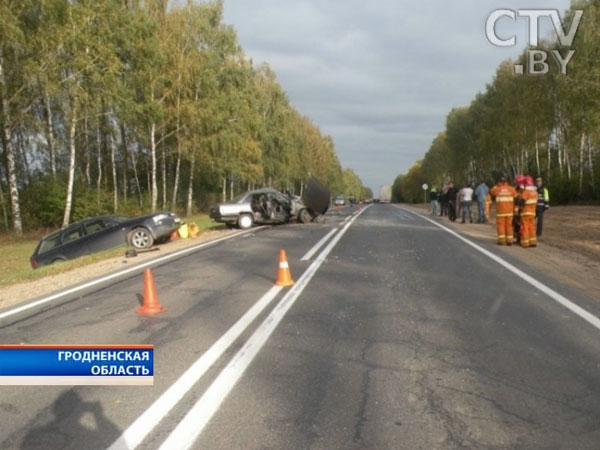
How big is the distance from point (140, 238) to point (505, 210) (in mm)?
9579

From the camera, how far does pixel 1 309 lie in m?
7.13

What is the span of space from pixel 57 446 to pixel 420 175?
405 ft

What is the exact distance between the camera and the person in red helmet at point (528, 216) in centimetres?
1227

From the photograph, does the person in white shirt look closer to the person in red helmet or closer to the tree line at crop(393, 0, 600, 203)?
the tree line at crop(393, 0, 600, 203)

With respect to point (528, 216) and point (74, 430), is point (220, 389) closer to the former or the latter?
point (74, 430)

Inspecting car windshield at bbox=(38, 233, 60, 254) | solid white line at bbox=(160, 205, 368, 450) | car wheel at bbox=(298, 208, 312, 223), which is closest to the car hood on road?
car wheel at bbox=(298, 208, 312, 223)

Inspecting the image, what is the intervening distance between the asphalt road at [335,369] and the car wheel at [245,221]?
1123 cm

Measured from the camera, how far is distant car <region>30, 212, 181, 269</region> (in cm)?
1317

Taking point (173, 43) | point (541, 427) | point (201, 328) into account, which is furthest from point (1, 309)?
point (173, 43)

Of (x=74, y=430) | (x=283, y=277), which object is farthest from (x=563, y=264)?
(x=74, y=430)

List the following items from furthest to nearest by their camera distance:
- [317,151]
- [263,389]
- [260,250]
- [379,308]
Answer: [317,151] → [260,250] → [379,308] → [263,389]

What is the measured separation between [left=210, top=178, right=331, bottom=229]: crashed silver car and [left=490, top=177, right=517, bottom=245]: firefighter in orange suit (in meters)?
8.74

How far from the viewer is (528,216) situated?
12.5 metres

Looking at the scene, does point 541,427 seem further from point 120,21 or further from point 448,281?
point 120,21
